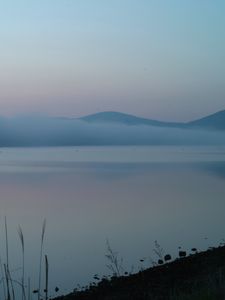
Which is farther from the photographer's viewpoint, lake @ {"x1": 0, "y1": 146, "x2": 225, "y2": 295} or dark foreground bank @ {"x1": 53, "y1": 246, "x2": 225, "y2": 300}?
lake @ {"x1": 0, "y1": 146, "x2": 225, "y2": 295}

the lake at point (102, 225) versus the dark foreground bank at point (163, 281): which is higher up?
the dark foreground bank at point (163, 281)

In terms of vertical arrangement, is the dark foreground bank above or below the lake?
above

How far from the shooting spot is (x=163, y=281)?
8.16 metres

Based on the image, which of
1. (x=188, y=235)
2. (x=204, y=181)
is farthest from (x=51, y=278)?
(x=204, y=181)

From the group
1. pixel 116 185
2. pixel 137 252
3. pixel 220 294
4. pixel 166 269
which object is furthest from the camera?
pixel 116 185

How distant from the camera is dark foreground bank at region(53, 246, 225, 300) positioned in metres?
6.91

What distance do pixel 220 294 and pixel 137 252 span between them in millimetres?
6801

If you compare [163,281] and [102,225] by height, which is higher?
[163,281]

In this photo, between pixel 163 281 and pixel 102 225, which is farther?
pixel 102 225

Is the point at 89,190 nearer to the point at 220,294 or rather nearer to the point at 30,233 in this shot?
the point at 30,233

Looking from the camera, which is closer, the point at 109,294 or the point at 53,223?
the point at 109,294

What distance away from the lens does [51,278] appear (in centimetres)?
945

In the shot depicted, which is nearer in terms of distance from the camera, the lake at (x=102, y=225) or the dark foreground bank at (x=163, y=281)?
the dark foreground bank at (x=163, y=281)

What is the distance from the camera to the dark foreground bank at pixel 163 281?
6.91 metres
